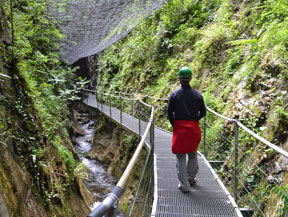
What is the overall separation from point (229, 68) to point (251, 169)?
11.7 feet

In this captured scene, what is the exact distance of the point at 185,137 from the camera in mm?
2881

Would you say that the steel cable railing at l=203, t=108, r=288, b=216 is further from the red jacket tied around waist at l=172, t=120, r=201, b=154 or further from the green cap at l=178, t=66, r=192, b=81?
the green cap at l=178, t=66, r=192, b=81

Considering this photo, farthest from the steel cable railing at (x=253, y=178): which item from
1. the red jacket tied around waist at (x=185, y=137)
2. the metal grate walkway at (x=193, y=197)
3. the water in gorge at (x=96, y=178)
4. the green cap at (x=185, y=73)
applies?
the water in gorge at (x=96, y=178)

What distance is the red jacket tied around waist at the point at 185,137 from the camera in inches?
113

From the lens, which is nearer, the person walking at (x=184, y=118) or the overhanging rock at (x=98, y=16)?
the person walking at (x=184, y=118)

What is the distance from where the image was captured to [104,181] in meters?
8.48

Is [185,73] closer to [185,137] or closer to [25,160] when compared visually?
[185,137]

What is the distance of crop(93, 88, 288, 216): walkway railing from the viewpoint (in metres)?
2.44

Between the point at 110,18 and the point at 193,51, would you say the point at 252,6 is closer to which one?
the point at 193,51

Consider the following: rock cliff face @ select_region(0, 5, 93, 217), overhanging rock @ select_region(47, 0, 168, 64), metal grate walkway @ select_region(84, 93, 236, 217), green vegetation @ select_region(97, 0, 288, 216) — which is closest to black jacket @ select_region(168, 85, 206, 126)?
green vegetation @ select_region(97, 0, 288, 216)

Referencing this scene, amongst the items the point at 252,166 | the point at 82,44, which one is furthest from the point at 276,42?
the point at 82,44

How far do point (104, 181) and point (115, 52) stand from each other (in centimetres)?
1129

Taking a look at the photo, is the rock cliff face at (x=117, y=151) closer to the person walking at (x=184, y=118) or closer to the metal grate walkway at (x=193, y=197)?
the metal grate walkway at (x=193, y=197)

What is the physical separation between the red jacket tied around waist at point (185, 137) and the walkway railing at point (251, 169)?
456mm
